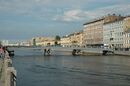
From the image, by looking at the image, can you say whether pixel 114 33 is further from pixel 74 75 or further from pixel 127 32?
pixel 74 75

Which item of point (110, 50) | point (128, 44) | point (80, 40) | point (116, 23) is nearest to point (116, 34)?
point (116, 23)

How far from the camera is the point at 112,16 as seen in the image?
157625 millimetres

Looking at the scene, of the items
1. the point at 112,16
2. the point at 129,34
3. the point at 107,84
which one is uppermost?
the point at 112,16

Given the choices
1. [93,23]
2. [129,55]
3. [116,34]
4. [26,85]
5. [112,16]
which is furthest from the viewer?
[93,23]

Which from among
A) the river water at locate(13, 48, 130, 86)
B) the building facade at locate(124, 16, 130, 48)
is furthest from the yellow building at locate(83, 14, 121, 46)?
the river water at locate(13, 48, 130, 86)

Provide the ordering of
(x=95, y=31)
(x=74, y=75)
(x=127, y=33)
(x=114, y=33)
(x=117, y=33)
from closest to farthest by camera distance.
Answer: (x=74, y=75) → (x=127, y=33) → (x=117, y=33) → (x=114, y=33) → (x=95, y=31)

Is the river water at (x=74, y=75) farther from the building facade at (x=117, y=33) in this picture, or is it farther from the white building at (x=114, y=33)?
the white building at (x=114, y=33)

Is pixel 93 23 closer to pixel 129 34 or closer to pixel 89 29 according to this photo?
pixel 89 29

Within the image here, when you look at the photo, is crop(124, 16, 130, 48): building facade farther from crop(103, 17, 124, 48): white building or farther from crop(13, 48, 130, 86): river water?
crop(13, 48, 130, 86): river water

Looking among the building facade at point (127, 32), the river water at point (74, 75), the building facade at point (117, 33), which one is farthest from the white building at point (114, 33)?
the river water at point (74, 75)

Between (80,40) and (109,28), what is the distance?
4721 cm

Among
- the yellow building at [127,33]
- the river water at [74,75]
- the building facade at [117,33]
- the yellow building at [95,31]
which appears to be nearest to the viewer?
the river water at [74,75]

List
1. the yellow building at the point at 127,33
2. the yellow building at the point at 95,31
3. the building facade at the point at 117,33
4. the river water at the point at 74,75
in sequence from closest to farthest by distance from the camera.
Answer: the river water at the point at 74,75, the yellow building at the point at 127,33, the building facade at the point at 117,33, the yellow building at the point at 95,31

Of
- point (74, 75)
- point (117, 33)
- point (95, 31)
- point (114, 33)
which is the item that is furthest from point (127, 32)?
point (74, 75)
